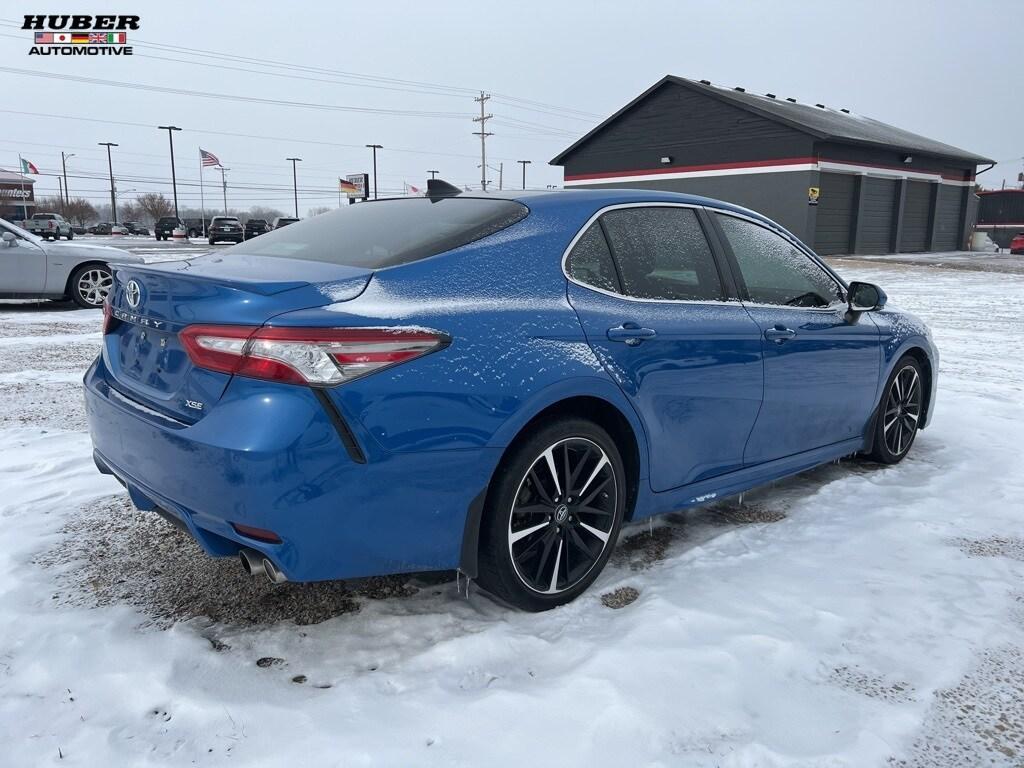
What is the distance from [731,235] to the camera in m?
3.84

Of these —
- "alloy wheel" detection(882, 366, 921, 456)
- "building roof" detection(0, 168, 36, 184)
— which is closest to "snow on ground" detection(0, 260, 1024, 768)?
"alloy wheel" detection(882, 366, 921, 456)

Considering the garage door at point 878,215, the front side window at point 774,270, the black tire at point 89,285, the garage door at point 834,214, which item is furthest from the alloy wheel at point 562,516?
the garage door at point 878,215

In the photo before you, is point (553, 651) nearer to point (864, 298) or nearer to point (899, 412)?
point (864, 298)

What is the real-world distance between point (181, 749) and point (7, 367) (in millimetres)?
6260

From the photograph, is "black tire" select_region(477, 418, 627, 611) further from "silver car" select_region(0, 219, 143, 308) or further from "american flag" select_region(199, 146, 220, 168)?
"american flag" select_region(199, 146, 220, 168)

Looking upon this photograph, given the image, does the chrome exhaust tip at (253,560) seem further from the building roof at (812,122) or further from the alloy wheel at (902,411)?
the building roof at (812,122)

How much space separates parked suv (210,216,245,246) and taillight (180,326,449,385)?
39555mm

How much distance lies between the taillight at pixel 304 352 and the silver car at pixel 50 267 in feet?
30.3

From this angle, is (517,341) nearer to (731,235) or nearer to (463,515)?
(463,515)

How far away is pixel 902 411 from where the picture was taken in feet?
16.1

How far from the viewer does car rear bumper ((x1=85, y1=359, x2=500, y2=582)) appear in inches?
90.4

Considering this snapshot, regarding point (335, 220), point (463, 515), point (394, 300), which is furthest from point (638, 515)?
point (335, 220)

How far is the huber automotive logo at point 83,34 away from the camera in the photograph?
112 ft

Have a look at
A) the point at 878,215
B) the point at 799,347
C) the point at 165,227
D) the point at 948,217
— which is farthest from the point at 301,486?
the point at 165,227
